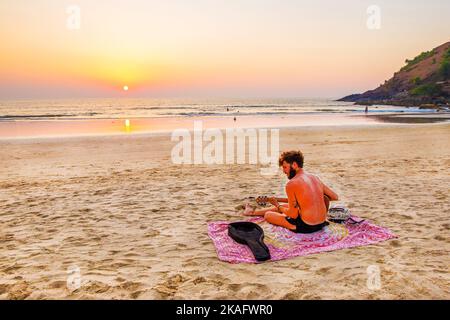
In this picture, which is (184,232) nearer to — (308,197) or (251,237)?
(251,237)

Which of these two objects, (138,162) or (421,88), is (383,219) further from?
(421,88)

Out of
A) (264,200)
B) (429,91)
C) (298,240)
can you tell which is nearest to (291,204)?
(298,240)

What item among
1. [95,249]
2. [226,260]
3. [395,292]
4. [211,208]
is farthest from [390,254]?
[95,249]

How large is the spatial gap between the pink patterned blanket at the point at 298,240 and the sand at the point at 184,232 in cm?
14

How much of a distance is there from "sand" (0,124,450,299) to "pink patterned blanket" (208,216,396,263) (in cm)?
14

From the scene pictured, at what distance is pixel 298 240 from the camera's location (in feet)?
16.3

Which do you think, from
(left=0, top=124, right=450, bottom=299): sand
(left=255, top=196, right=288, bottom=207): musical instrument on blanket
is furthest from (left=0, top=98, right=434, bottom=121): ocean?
(left=255, top=196, right=288, bottom=207): musical instrument on blanket

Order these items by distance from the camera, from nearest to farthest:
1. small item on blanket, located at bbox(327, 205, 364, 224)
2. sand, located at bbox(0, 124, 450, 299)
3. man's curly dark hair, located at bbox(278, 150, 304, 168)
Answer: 1. sand, located at bbox(0, 124, 450, 299)
2. man's curly dark hair, located at bbox(278, 150, 304, 168)
3. small item on blanket, located at bbox(327, 205, 364, 224)

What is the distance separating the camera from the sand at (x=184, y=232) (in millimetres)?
3756

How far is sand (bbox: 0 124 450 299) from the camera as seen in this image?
12.3 ft

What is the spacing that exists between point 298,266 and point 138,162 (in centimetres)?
985

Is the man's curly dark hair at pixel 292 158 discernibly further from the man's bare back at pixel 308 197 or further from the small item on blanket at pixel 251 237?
the small item on blanket at pixel 251 237

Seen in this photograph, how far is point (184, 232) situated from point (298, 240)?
1803 mm

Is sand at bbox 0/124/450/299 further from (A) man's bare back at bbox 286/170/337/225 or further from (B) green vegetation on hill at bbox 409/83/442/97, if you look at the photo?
(B) green vegetation on hill at bbox 409/83/442/97
